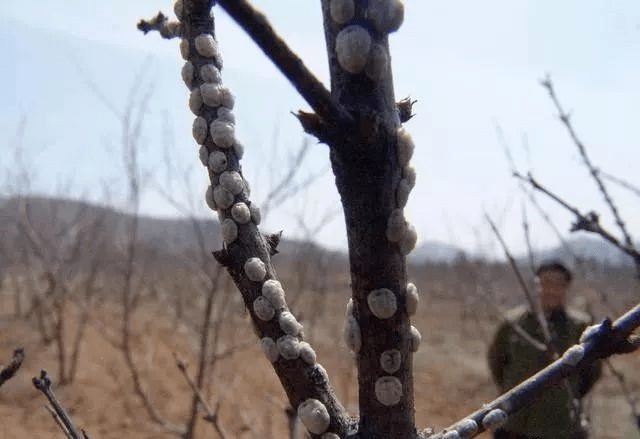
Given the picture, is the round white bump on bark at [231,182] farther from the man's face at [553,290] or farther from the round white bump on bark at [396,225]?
the man's face at [553,290]

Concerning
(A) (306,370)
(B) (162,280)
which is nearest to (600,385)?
(A) (306,370)

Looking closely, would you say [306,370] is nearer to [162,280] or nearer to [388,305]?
[388,305]

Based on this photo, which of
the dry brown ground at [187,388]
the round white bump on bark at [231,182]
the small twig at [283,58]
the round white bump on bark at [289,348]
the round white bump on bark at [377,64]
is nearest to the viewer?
the small twig at [283,58]

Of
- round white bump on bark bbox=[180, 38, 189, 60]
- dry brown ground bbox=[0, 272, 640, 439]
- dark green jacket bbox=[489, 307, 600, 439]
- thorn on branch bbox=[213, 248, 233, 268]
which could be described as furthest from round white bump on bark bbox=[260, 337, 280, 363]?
dry brown ground bbox=[0, 272, 640, 439]

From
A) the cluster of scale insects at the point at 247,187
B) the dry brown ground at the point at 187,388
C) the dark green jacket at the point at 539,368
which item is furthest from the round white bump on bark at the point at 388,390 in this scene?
the dry brown ground at the point at 187,388

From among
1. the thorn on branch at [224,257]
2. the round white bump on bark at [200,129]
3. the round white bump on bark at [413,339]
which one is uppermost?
the round white bump on bark at [200,129]

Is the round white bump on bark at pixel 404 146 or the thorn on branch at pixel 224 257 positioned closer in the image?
the round white bump on bark at pixel 404 146

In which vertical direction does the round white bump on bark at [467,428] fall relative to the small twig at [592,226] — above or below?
below

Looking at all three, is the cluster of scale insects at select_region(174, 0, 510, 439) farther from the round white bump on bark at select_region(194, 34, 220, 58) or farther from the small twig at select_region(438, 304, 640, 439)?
the small twig at select_region(438, 304, 640, 439)
